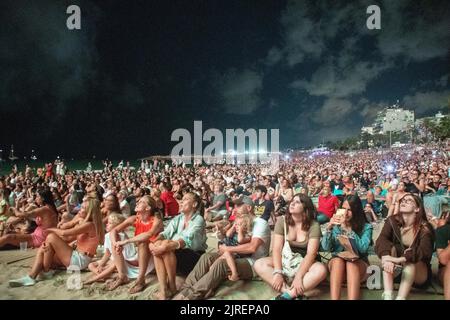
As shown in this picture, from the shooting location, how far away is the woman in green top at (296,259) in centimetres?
337

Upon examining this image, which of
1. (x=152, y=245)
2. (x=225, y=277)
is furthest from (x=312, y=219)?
(x=152, y=245)

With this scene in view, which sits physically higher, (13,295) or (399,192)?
(399,192)

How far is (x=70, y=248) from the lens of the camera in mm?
4391

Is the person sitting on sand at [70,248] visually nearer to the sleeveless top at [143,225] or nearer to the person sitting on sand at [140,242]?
the person sitting on sand at [140,242]

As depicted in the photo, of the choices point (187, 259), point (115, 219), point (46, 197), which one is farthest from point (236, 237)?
point (46, 197)

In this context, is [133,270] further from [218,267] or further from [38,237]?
[38,237]

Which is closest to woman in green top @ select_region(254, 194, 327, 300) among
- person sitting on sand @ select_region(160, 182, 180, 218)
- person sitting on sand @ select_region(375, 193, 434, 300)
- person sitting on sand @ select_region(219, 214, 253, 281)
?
person sitting on sand @ select_region(219, 214, 253, 281)

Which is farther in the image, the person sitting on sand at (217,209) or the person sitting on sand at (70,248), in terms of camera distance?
the person sitting on sand at (217,209)

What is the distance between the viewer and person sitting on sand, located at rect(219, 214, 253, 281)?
12.4 ft

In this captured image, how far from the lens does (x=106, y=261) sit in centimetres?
426

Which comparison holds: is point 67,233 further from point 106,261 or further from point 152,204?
point 152,204

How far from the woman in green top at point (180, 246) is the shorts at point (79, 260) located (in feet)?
4.55

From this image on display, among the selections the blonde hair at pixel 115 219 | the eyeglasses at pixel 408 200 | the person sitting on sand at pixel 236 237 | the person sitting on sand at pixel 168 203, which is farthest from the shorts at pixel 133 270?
the person sitting on sand at pixel 168 203
